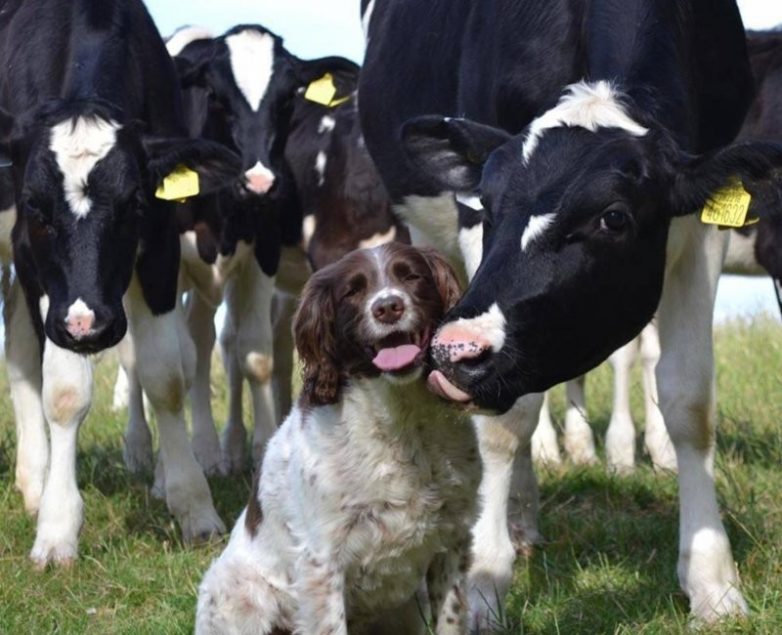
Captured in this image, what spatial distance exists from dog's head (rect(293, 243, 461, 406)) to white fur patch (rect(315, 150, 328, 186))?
662 cm

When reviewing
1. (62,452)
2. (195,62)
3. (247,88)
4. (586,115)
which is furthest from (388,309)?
(195,62)

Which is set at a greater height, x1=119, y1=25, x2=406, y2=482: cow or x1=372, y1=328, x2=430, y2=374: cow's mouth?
x1=372, y1=328, x2=430, y2=374: cow's mouth

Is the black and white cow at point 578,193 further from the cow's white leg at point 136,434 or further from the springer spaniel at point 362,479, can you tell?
the cow's white leg at point 136,434

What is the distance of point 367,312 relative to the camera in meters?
5.98

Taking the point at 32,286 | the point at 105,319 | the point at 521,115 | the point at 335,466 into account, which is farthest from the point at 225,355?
the point at 335,466

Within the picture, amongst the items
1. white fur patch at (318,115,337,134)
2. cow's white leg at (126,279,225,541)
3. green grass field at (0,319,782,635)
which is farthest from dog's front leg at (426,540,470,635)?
white fur patch at (318,115,337,134)

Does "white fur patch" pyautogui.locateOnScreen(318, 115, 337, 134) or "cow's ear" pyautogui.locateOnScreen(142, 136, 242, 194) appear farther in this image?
"white fur patch" pyautogui.locateOnScreen(318, 115, 337, 134)

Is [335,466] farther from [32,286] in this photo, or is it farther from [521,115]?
[32,286]

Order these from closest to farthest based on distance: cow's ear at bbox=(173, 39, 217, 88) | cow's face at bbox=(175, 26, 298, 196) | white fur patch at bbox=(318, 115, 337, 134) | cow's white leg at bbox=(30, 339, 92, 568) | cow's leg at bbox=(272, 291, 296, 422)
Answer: cow's white leg at bbox=(30, 339, 92, 568) < cow's face at bbox=(175, 26, 298, 196) < cow's ear at bbox=(173, 39, 217, 88) < cow's leg at bbox=(272, 291, 296, 422) < white fur patch at bbox=(318, 115, 337, 134)

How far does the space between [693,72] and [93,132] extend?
2906 mm

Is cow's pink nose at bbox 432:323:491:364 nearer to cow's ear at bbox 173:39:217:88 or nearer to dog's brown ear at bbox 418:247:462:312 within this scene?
dog's brown ear at bbox 418:247:462:312

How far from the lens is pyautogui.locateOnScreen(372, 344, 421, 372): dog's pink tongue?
600cm

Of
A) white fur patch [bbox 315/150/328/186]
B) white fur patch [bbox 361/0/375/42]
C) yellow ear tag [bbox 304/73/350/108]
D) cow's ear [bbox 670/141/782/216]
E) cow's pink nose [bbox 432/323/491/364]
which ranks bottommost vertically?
white fur patch [bbox 315/150/328/186]

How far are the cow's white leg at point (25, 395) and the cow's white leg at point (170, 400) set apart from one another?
84cm
